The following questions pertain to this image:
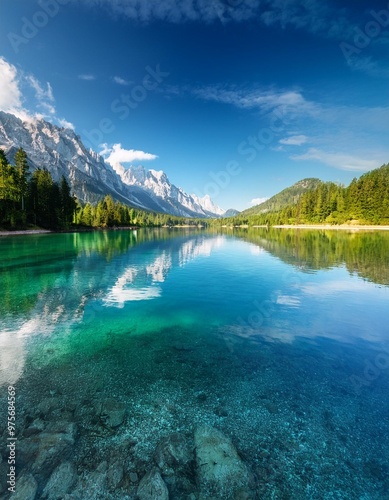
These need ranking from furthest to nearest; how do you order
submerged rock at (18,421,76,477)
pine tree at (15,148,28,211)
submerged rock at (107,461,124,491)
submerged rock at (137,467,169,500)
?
pine tree at (15,148,28,211), submerged rock at (18,421,76,477), submerged rock at (107,461,124,491), submerged rock at (137,467,169,500)

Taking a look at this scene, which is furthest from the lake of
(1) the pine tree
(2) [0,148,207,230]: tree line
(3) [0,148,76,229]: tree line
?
(1) the pine tree

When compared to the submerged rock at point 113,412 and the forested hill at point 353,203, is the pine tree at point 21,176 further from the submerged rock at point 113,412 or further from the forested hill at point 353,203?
the forested hill at point 353,203

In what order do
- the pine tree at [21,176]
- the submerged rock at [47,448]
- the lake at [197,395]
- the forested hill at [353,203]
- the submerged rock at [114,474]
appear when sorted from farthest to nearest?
the forested hill at [353,203] < the pine tree at [21,176] < the submerged rock at [47,448] < the lake at [197,395] < the submerged rock at [114,474]

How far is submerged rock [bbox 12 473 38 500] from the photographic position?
18.5 feet

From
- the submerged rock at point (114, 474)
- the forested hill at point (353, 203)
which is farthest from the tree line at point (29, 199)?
the forested hill at point (353, 203)

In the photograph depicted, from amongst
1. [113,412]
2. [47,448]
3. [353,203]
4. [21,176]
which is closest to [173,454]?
[113,412]

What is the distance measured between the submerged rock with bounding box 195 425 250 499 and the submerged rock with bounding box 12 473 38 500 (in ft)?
12.7

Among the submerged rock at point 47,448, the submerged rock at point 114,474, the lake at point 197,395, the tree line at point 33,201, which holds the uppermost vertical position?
the tree line at point 33,201

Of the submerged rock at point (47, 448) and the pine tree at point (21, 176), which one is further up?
the pine tree at point (21, 176)

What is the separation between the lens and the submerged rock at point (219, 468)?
19.7ft

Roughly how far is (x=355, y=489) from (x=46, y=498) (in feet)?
24.4

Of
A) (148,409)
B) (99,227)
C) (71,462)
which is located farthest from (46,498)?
(99,227)

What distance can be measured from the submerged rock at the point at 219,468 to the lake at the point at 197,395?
29 mm

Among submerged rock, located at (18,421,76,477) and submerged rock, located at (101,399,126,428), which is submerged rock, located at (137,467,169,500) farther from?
submerged rock, located at (18,421,76,477)
